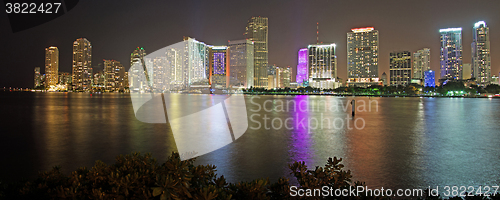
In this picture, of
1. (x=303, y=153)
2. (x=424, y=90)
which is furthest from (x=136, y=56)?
(x=424, y=90)


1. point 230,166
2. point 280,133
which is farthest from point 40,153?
point 280,133

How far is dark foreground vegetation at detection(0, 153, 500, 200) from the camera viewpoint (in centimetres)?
276

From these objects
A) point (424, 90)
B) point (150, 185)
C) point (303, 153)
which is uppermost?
point (424, 90)

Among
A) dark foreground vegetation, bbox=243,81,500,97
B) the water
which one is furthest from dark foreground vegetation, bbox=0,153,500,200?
dark foreground vegetation, bbox=243,81,500,97

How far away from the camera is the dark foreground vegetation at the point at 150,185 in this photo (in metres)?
2.76

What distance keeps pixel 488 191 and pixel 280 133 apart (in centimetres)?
884

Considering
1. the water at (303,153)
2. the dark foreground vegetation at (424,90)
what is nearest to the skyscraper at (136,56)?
the water at (303,153)

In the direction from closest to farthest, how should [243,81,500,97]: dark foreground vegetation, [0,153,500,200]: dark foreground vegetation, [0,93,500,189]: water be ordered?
[0,153,500,200]: dark foreground vegetation → [0,93,500,189]: water → [243,81,500,97]: dark foreground vegetation

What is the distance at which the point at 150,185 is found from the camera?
312 cm

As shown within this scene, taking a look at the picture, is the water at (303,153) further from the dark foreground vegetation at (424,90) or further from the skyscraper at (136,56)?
the dark foreground vegetation at (424,90)

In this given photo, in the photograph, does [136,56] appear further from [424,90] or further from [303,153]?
[424,90]

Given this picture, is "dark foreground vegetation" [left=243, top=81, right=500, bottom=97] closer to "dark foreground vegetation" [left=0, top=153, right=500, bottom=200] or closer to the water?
the water

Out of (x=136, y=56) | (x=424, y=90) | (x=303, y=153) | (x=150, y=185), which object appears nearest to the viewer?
(x=150, y=185)

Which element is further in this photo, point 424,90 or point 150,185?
point 424,90
